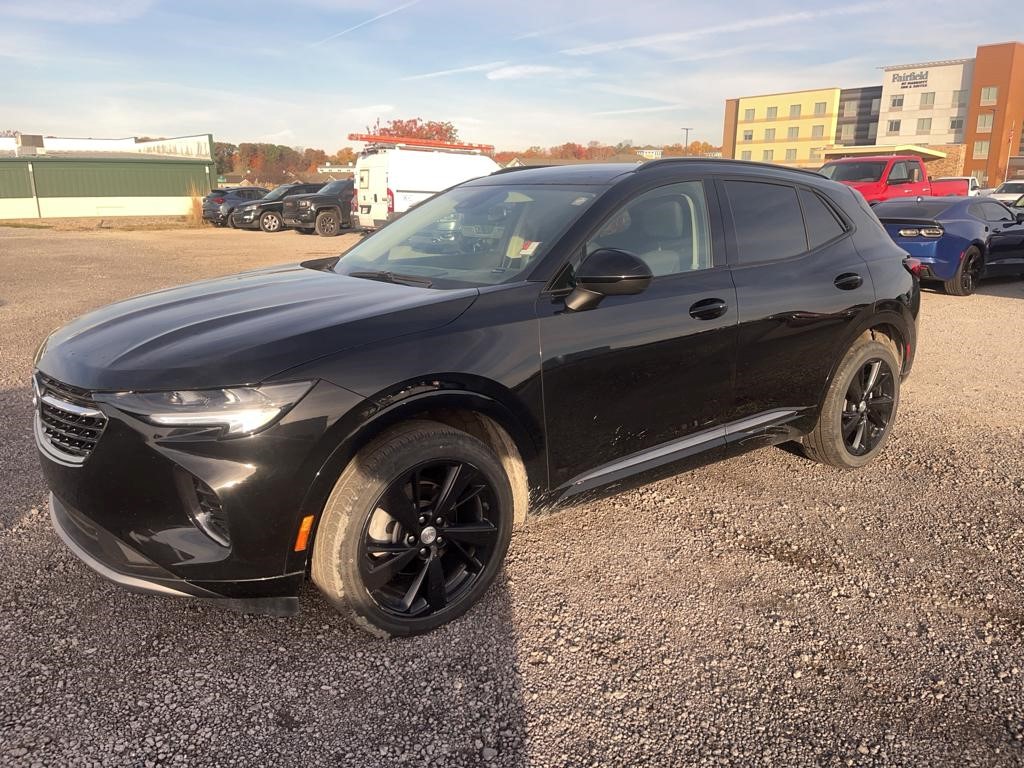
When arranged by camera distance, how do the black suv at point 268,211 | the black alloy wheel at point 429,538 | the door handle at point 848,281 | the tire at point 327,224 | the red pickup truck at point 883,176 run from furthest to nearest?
the black suv at point 268,211
the tire at point 327,224
the red pickup truck at point 883,176
the door handle at point 848,281
the black alloy wheel at point 429,538

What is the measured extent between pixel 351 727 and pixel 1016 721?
215cm

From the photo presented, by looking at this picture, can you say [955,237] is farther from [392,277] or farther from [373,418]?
[373,418]

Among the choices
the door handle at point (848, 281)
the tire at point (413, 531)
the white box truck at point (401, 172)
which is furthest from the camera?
the white box truck at point (401, 172)

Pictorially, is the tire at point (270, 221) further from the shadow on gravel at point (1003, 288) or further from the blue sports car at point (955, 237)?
the shadow on gravel at point (1003, 288)

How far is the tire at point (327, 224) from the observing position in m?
23.6

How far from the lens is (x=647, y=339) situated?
10.9ft

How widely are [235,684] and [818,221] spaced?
3.72 m

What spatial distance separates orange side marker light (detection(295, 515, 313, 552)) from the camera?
8.44 feet

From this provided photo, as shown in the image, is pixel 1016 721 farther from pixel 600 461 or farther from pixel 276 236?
pixel 276 236

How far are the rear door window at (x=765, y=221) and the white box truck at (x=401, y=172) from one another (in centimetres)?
1522

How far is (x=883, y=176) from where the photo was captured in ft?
53.6

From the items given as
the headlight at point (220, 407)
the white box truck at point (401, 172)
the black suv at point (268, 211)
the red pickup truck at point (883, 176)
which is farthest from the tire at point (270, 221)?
the headlight at point (220, 407)

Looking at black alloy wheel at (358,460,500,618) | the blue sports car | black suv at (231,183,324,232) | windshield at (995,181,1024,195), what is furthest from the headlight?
windshield at (995,181,1024,195)

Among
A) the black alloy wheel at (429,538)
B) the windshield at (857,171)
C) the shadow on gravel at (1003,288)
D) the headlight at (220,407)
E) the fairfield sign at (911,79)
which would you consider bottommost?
the shadow on gravel at (1003,288)
